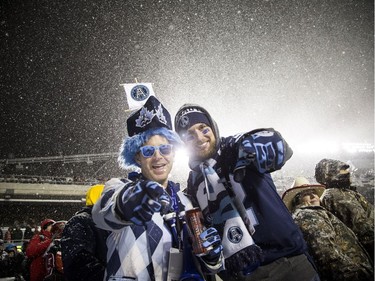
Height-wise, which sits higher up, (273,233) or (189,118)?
(189,118)

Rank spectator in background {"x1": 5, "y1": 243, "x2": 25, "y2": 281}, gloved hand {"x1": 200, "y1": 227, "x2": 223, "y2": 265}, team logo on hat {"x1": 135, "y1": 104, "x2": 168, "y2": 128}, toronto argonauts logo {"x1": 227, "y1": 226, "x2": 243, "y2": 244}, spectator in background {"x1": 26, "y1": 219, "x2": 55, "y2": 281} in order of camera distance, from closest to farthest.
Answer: gloved hand {"x1": 200, "y1": 227, "x2": 223, "y2": 265}
toronto argonauts logo {"x1": 227, "y1": 226, "x2": 243, "y2": 244}
team logo on hat {"x1": 135, "y1": 104, "x2": 168, "y2": 128}
spectator in background {"x1": 26, "y1": 219, "x2": 55, "y2": 281}
spectator in background {"x1": 5, "y1": 243, "x2": 25, "y2": 281}

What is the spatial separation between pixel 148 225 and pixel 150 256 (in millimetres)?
233

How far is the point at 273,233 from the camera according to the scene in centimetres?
210

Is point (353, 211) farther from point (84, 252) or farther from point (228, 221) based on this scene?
point (84, 252)

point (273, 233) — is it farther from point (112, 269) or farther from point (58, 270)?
point (58, 270)

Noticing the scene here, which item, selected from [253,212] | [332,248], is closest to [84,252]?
[253,212]

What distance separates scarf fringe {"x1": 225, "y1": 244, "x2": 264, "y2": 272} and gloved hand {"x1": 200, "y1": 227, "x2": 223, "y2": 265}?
29cm

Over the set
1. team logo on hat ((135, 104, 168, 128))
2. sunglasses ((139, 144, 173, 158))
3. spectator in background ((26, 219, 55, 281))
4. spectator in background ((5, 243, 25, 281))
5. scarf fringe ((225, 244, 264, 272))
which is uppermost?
team logo on hat ((135, 104, 168, 128))

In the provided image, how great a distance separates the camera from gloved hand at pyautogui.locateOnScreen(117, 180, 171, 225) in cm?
158

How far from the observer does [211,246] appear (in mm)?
1743

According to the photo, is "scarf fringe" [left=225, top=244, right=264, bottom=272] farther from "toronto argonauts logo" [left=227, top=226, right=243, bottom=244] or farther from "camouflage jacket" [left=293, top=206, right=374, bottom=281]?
"camouflage jacket" [left=293, top=206, right=374, bottom=281]

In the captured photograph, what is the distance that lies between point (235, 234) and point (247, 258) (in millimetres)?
205

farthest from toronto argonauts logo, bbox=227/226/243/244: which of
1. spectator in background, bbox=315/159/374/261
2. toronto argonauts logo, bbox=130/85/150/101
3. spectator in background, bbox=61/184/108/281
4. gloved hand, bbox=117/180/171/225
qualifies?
toronto argonauts logo, bbox=130/85/150/101

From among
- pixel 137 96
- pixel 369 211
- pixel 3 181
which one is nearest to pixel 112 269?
pixel 369 211
